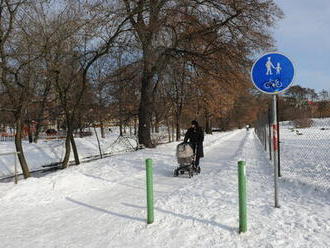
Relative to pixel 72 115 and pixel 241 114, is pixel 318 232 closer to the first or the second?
pixel 72 115

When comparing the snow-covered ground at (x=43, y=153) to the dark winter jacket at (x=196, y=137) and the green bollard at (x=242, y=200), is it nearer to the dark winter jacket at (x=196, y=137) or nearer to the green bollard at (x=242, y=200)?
the dark winter jacket at (x=196, y=137)

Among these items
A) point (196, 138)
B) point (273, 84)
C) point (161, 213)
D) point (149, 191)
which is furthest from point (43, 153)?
point (273, 84)

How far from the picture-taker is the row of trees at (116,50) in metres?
11.3

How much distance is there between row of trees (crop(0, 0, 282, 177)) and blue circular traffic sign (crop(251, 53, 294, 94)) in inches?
338

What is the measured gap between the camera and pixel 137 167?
461 inches

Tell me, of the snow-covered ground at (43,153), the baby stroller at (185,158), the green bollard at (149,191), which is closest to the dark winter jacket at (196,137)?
the baby stroller at (185,158)

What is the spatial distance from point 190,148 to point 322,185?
4073mm

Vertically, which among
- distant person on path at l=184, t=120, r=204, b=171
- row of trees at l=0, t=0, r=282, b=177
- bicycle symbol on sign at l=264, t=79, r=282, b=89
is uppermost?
row of trees at l=0, t=0, r=282, b=177

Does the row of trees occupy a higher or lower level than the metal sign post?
higher

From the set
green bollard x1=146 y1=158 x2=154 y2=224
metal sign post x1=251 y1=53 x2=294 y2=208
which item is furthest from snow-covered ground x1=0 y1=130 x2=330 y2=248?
metal sign post x1=251 y1=53 x2=294 y2=208

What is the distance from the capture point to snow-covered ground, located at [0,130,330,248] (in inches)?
179

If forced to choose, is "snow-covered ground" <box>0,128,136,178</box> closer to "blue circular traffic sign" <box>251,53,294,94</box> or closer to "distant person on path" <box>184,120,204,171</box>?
"distant person on path" <box>184,120,204,171</box>

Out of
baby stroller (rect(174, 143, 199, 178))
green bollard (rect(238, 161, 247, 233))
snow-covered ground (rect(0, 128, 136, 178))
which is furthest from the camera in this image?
snow-covered ground (rect(0, 128, 136, 178))

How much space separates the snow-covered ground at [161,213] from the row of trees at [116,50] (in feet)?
14.3
